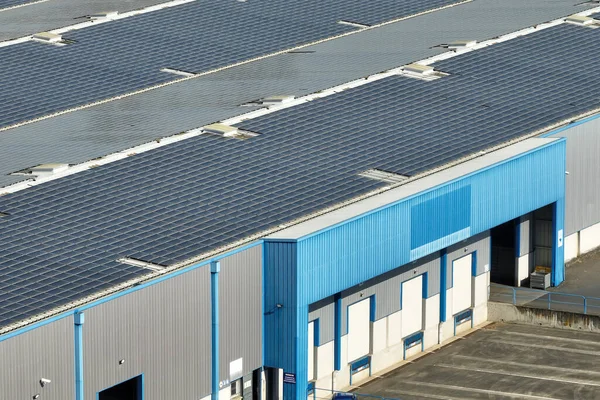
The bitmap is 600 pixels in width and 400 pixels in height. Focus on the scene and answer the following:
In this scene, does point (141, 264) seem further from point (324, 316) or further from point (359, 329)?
point (359, 329)

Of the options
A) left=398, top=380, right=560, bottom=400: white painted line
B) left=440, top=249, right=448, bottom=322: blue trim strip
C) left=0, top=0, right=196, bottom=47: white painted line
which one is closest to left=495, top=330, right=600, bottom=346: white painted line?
left=440, top=249, right=448, bottom=322: blue trim strip

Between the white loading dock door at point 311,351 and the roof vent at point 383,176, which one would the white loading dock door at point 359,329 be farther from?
the roof vent at point 383,176

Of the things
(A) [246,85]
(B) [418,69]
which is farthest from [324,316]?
(B) [418,69]

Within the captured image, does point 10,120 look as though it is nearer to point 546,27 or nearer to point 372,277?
point 372,277

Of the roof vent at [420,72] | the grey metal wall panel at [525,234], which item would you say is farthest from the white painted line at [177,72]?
the grey metal wall panel at [525,234]

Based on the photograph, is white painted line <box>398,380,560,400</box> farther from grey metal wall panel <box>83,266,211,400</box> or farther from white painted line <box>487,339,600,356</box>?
grey metal wall panel <box>83,266,211,400</box>

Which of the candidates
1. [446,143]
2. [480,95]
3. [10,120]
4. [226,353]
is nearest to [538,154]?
[446,143]
